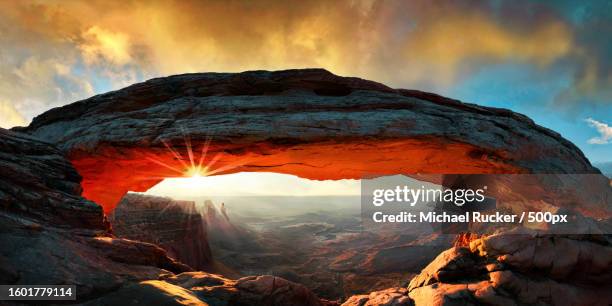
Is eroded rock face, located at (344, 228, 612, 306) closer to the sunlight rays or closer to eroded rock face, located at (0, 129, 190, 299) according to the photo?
eroded rock face, located at (0, 129, 190, 299)

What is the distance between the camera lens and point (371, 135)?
1402cm

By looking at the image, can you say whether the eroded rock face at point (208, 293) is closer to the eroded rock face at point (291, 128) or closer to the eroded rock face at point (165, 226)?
the eroded rock face at point (291, 128)

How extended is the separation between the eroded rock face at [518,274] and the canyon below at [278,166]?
5cm

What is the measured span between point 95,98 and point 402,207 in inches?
5134

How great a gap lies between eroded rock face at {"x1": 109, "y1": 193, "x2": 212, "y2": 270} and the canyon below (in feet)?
45.9

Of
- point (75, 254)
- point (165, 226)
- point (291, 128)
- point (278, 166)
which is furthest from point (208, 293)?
point (165, 226)

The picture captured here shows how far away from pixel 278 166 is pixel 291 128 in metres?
4.82

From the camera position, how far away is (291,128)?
1421 centimetres

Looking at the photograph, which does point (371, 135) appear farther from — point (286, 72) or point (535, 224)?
point (535, 224)

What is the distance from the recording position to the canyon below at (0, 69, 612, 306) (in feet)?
34.0

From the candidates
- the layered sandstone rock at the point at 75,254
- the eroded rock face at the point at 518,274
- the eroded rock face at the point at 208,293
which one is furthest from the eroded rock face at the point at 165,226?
the eroded rock face at the point at 518,274

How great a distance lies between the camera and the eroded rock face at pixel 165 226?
3189 centimetres

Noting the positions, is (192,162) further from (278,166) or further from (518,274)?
(518,274)

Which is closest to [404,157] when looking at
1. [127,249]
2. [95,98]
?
[127,249]
